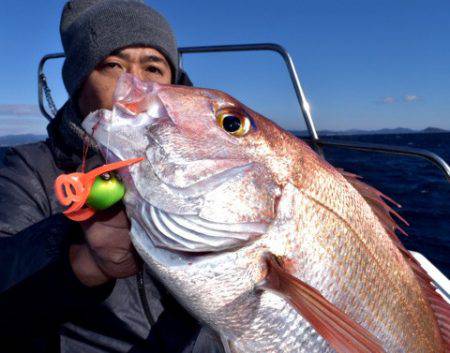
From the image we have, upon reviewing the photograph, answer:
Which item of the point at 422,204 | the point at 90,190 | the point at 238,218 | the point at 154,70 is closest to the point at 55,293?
the point at 90,190

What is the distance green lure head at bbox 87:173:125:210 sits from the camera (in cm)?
116

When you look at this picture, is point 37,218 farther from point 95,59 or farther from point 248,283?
point 248,283

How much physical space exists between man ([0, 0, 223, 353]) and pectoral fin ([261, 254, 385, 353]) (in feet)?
1.30

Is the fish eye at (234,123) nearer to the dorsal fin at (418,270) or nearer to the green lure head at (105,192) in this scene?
the green lure head at (105,192)

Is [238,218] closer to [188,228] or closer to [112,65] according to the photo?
[188,228]

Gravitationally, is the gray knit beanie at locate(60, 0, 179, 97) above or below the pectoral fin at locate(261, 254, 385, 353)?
above

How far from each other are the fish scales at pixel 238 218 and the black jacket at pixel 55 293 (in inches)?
11.5

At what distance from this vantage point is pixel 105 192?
1.17 meters

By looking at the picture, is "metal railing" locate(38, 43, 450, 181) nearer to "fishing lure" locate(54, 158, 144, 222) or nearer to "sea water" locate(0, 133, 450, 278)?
"sea water" locate(0, 133, 450, 278)

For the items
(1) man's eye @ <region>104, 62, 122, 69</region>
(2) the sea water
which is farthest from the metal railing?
(1) man's eye @ <region>104, 62, 122, 69</region>

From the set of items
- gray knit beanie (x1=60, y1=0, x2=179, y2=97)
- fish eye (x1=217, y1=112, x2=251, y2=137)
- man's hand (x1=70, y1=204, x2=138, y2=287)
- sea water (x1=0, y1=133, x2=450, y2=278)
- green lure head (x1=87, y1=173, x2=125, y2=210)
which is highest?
gray knit beanie (x1=60, y1=0, x2=179, y2=97)

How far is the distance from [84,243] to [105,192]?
0.39m

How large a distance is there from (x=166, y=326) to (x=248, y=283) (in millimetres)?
846

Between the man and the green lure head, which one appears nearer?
the green lure head
